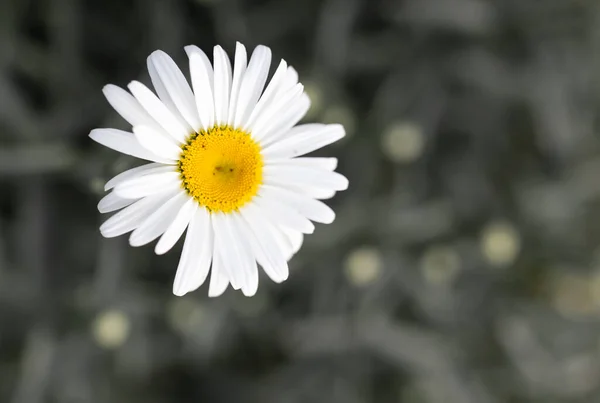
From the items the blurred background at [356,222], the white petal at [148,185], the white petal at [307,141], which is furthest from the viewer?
the blurred background at [356,222]

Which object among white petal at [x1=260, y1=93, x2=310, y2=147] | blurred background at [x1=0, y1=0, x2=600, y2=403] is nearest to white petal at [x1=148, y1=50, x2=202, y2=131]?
white petal at [x1=260, y1=93, x2=310, y2=147]

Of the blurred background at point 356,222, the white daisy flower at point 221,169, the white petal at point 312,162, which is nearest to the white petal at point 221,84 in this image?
the white daisy flower at point 221,169

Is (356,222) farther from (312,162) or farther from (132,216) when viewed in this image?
(132,216)

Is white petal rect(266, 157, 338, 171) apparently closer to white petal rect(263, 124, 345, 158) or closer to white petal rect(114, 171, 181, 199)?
white petal rect(263, 124, 345, 158)

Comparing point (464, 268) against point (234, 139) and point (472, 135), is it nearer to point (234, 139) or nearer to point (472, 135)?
point (472, 135)

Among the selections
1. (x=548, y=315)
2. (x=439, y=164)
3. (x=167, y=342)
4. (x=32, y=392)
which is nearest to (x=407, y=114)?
(x=439, y=164)

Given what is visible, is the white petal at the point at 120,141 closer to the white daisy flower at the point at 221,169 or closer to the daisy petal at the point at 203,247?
the white daisy flower at the point at 221,169
